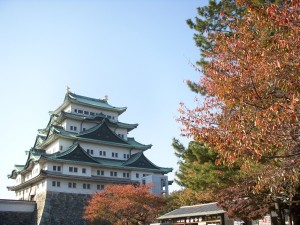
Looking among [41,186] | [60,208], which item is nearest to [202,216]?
[60,208]

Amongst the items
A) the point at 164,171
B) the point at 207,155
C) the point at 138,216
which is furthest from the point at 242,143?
the point at 164,171

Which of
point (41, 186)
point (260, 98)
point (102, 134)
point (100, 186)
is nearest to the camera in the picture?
point (260, 98)

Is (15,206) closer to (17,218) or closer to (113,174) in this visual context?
(17,218)

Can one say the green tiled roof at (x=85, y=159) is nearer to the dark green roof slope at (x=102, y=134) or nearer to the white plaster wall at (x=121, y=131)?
the dark green roof slope at (x=102, y=134)

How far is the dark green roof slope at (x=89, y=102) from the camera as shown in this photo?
163 feet

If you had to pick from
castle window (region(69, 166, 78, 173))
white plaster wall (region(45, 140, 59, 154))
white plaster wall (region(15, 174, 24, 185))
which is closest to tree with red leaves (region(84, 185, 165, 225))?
castle window (region(69, 166, 78, 173))

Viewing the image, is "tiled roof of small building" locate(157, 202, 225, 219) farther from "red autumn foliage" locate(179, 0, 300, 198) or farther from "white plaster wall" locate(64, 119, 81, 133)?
"white plaster wall" locate(64, 119, 81, 133)

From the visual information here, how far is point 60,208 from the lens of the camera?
1495 inches

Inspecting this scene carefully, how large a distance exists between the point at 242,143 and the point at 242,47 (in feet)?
8.75

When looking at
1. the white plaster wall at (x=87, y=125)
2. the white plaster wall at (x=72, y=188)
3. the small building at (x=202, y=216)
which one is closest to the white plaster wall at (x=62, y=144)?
the white plaster wall at (x=87, y=125)

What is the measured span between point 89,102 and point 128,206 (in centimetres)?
2606

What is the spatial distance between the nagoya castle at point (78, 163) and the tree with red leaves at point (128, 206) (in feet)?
25.4

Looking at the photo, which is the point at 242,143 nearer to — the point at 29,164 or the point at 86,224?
the point at 86,224

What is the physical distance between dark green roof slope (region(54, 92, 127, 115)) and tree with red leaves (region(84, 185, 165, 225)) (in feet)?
68.2
